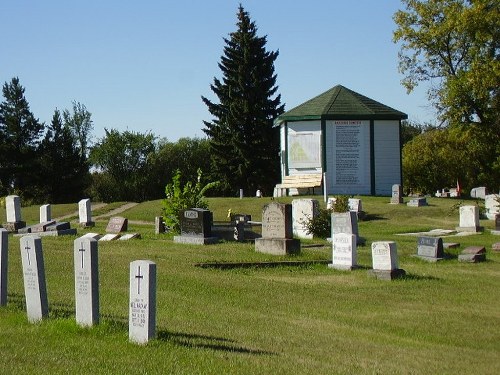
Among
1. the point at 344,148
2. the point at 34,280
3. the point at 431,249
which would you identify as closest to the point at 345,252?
the point at 431,249

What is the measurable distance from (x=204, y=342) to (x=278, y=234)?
12.8m

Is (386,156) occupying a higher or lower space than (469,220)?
higher

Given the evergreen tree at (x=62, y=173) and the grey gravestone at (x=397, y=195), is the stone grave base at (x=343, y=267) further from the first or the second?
the evergreen tree at (x=62, y=173)

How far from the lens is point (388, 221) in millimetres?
36312

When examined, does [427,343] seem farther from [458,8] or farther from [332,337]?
[458,8]

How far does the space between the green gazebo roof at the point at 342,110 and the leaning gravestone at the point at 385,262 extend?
28549mm

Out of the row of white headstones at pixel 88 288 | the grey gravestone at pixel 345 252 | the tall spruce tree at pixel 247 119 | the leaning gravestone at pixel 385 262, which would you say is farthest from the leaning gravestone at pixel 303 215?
the tall spruce tree at pixel 247 119

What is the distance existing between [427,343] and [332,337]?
1392 mm

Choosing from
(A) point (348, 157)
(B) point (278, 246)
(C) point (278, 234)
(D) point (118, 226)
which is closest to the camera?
(B) point (278, 246)

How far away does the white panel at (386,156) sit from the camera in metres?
47.2

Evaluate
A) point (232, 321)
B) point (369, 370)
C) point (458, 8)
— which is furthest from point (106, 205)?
point (369, 370)

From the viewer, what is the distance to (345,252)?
64.6 feet

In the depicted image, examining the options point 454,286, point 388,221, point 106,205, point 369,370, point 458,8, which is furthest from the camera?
point 106,205

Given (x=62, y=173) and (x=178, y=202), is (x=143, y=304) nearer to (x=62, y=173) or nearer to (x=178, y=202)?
(x=178, y=202)
